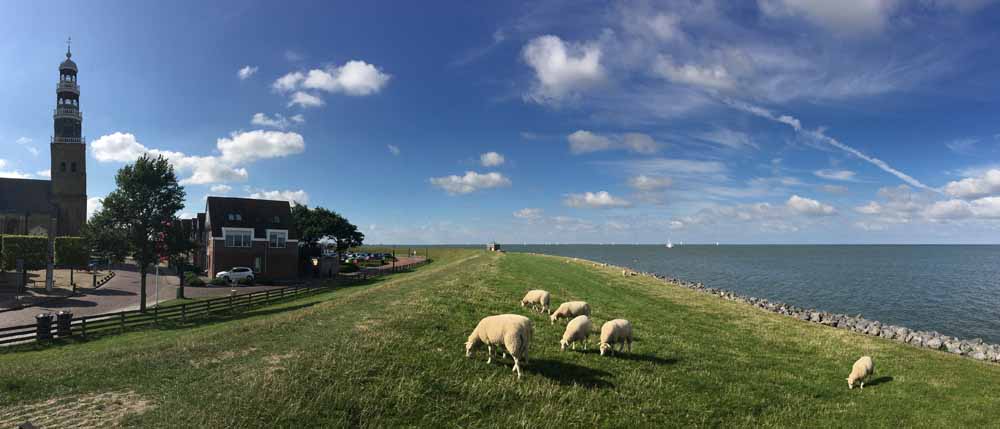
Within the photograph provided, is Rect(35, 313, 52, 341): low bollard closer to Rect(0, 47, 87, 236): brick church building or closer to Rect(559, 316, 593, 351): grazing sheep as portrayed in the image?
Rect(559, 316, 593, 351): grazing sheep

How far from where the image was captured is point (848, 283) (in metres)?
75.8

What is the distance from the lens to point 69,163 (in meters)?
91.2

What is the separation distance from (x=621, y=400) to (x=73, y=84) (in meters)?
118

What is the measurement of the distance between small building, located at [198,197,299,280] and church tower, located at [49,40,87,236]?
48.4 meters

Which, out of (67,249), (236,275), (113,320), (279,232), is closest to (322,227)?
(279,232)

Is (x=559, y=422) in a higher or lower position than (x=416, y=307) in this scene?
lower

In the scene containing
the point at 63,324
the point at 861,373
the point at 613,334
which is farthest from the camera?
the point at 63,324

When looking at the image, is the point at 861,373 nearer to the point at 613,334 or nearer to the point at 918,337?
the point at 613,334

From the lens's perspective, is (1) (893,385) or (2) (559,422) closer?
(2) (559,422)

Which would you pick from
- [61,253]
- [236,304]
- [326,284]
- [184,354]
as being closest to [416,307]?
[184,354]

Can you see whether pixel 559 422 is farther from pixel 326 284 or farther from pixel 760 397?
pixel 326 284

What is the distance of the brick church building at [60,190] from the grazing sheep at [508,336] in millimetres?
110668

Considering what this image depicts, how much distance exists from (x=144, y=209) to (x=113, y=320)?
49.7ft

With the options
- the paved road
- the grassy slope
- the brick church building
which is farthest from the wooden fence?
the brick church building
